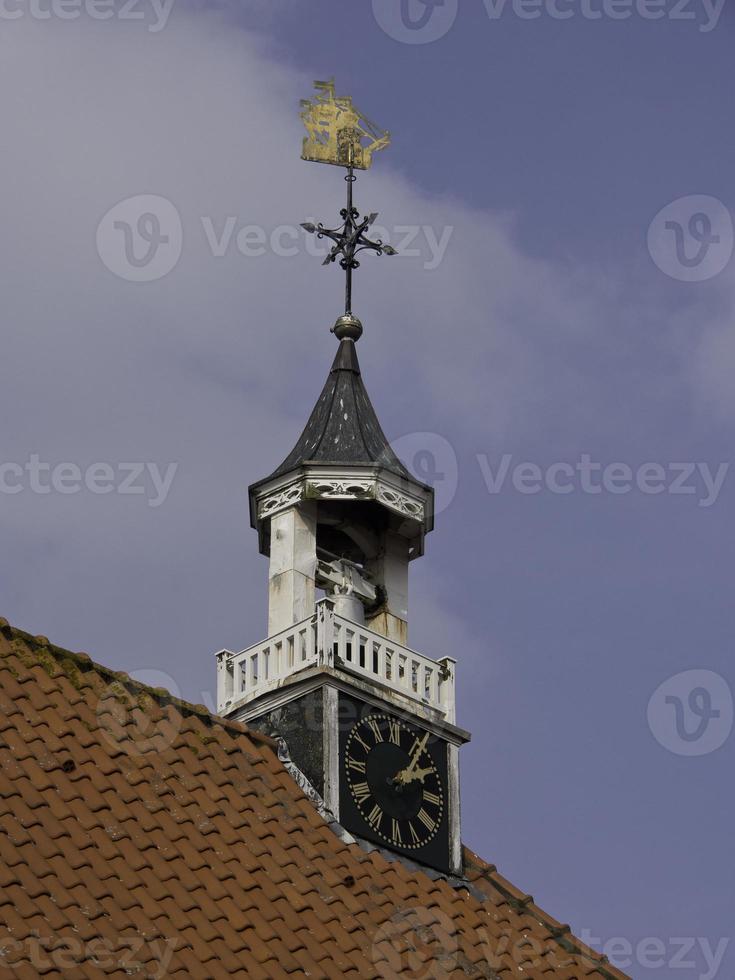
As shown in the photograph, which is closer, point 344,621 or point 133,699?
point 133,699

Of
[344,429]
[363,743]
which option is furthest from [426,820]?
[344,429]

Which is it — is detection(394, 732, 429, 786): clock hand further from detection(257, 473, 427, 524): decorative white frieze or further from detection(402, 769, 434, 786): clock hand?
detection(257, 473, 427, 524): decorative white frieze

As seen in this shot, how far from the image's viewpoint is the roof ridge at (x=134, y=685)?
28297 mm

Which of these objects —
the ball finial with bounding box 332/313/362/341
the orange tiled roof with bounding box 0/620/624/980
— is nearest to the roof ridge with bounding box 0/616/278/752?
the orange tiled roof with bounding box 0/620/624/980

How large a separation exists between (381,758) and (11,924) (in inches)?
346

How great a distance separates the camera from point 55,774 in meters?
26.4

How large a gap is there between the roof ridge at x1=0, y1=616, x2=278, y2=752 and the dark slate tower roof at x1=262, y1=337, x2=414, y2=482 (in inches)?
190

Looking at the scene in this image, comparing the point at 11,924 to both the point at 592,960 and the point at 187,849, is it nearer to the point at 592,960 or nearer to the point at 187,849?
the point at 187,849

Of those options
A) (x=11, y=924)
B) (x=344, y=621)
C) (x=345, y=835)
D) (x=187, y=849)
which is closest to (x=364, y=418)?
(x=344, y=621)

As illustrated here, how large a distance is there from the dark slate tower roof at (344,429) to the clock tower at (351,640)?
0.03 metres

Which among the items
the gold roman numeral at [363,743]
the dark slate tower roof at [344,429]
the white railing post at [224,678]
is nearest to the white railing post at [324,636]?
the gold roman numeral at [363,743]

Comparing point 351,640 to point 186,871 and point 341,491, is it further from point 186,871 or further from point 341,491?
point 186,871

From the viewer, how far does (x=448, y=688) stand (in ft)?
108

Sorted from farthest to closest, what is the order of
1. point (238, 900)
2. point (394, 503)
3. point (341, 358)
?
1. point (341, 358)
2. point (394, 503)
3. point (238, 900)
